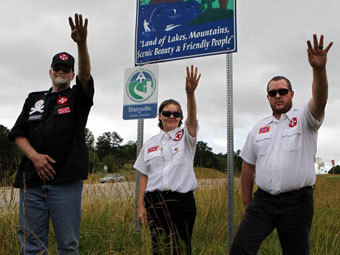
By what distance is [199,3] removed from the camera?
3998mm

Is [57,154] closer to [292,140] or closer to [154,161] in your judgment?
[154,161]

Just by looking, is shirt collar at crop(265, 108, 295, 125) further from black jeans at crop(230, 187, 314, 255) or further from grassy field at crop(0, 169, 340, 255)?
grassy field at crop(0, 169, 340, 255)

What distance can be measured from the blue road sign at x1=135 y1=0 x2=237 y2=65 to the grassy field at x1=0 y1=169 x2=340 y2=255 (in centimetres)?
181

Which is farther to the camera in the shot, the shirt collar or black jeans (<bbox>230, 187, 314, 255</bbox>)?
the shirt collar

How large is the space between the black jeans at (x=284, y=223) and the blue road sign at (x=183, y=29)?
6.17 feet

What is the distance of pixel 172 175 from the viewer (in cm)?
267

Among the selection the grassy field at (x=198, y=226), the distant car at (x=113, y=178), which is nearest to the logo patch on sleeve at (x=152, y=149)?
the grassy field at (x=198, y=226)

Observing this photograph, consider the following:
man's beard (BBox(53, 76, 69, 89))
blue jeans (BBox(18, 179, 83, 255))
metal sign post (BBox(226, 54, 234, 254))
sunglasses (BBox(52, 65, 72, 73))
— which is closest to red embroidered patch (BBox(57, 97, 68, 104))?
man's beard (BBox(53, 76, 69, 89))

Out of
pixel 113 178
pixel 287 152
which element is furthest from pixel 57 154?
pixel 113 178

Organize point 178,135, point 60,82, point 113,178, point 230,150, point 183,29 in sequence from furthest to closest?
point 113,178
point 183,29
point 230,150
point 178,135
point 60,82

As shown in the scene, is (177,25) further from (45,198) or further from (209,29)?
(45,198)

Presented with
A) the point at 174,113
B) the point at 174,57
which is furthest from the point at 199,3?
the point at 174,113

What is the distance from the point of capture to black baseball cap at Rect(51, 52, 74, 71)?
249cm

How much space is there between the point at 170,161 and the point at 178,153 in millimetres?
96
